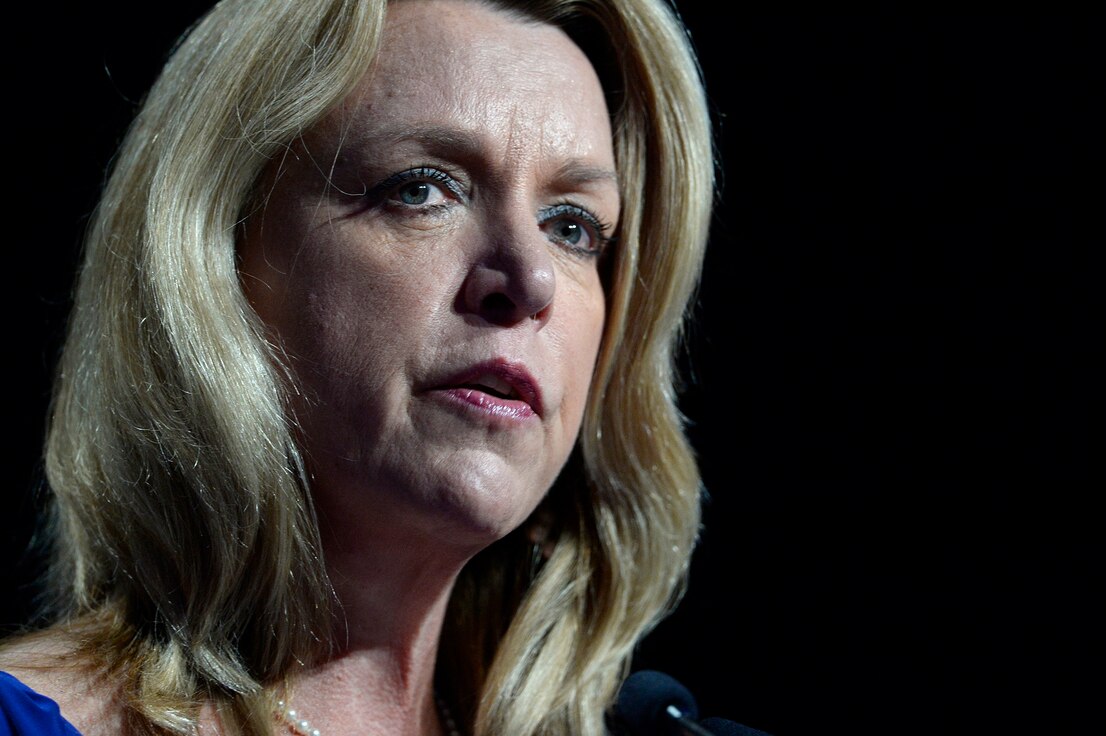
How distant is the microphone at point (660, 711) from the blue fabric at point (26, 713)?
27.9 inches

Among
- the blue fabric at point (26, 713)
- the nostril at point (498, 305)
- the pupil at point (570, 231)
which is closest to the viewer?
the blue fabric at point (26, 713)

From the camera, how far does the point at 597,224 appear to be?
1.74 meters

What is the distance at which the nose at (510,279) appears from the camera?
1.46 meters

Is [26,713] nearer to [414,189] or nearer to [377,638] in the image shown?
[377,638]

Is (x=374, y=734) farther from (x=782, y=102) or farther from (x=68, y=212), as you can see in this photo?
(x=782, y=102)

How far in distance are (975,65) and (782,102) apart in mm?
389

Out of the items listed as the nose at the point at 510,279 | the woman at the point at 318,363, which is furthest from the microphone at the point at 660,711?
the nose at the point at 510,279

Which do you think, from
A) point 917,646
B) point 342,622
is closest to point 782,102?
point 917,646

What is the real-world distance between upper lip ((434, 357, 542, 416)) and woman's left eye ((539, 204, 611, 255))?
27cm

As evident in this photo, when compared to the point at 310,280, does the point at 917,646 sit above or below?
below

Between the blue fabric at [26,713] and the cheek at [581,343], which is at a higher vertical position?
the cheek at [581,343]

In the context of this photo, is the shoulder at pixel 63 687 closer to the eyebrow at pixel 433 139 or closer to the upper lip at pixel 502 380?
the upper lip at pixel 502 380

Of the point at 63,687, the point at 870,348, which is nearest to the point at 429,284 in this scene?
the point at 63,687

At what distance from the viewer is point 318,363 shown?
1.44 m
